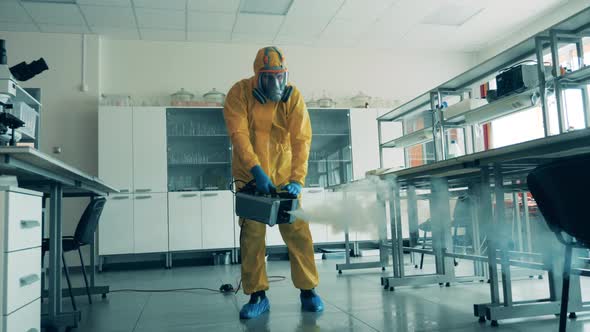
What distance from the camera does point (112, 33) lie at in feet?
17.6

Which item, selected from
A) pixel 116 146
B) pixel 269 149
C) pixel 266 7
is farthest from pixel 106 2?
pixel 269 149

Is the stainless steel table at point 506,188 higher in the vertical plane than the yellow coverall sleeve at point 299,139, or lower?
lower

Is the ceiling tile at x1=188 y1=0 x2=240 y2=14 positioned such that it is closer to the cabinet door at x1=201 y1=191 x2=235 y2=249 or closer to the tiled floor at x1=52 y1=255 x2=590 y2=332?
the cabinet door at x1=201 y1=191 x2=235 y2=249

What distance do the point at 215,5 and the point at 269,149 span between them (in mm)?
2888

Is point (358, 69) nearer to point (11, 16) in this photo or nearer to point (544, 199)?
point (11, 16)

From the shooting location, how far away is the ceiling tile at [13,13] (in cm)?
457

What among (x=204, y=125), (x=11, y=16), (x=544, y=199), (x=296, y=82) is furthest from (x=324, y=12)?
(x=544, y=199)

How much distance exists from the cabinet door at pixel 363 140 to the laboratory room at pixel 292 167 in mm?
26

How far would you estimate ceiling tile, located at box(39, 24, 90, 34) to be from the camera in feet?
16.7

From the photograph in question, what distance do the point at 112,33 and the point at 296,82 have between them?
7.50 ft

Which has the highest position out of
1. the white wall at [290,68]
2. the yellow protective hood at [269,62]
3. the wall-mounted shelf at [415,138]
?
the white wall at [290,68]

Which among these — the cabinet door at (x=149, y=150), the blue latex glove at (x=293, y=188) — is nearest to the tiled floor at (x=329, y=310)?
the blue latex glove at (x=293, y=188)

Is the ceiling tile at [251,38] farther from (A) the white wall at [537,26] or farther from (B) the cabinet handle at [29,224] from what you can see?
(B) the cabinet handle at [29,224]

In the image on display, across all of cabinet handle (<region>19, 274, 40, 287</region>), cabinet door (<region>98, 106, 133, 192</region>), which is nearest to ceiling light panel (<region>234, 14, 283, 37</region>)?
cabinet door (<region>98, 106, 133, 192</region>)
